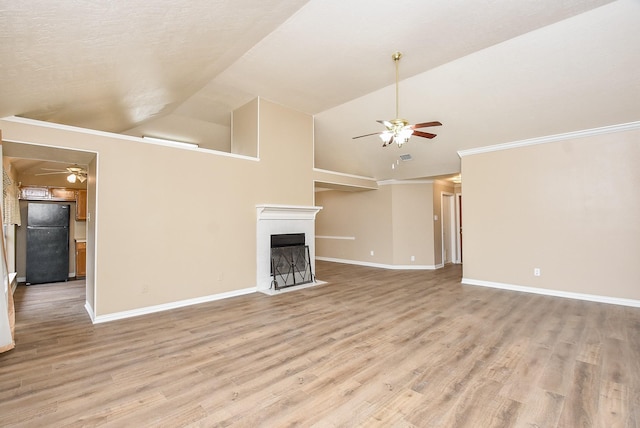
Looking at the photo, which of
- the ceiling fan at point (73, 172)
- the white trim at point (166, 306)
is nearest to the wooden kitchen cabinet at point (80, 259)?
the ceiling fan at point (73, 172)

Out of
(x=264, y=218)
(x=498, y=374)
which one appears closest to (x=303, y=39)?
(x=264, y=218)

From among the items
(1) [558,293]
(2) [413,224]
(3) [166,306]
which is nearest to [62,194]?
(3) [166,306]

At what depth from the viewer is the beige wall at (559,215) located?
4.54 m

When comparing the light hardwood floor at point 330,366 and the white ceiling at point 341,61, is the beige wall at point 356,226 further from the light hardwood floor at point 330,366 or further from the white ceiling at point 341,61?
the light hardwood floor at point 330,366

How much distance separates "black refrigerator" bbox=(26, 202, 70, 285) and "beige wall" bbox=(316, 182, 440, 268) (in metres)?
6.98

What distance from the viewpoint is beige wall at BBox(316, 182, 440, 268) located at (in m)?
7.77

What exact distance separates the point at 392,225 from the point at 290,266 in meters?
3.30

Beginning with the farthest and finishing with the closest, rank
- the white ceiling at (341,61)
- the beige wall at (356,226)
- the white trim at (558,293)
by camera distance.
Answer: the beige wall at (356,226)
the white trim at (558,293)
the white ceiling at (341,61)

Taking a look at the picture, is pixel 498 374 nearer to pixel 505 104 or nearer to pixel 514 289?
pixel 514 289

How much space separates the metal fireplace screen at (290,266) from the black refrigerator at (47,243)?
4.85 m

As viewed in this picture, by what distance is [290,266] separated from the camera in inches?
231

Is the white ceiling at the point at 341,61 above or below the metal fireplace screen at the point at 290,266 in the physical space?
above

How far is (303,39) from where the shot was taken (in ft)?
11.9

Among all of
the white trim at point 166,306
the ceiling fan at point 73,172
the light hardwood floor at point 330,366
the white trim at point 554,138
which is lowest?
the light hardwood floor at point 330,366
